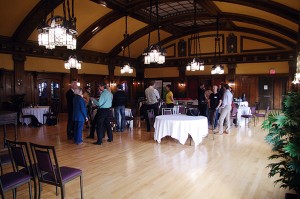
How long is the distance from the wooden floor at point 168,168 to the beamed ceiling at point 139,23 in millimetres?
4135

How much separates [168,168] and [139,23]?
975cm

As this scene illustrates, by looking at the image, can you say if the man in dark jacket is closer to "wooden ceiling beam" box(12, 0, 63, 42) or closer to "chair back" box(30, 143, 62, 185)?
"wooden ceiling beam" box(12, 0, 63, 42)

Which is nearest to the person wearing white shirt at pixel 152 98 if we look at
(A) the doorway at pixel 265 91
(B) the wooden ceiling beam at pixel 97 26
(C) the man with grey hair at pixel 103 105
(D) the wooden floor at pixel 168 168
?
(D) the wooden floor at pixel 168 168

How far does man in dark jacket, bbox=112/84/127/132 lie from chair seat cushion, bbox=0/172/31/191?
4506mm

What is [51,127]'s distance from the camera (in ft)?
29.4

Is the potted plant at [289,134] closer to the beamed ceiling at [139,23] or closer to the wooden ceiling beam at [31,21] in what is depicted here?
the beamed ceiling at [139,23]

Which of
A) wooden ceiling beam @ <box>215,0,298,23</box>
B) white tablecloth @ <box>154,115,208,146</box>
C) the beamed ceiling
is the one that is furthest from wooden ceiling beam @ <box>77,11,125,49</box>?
white tablecloth @ <box>154,115,208,146</box>

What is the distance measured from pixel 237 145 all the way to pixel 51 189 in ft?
14.5

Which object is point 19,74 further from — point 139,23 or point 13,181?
point 13,181

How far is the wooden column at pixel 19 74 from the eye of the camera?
34.2 feet

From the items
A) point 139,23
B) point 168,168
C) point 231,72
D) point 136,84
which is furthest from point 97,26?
point 168,168

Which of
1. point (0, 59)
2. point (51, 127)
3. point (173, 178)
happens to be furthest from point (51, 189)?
point (0, 59)

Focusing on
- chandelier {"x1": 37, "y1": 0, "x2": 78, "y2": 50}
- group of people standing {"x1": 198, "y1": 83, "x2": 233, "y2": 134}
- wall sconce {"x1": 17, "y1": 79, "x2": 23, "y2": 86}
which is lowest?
group of people standing {"x1": 198, "y1": 83, "x2": 233, "y2": 134}

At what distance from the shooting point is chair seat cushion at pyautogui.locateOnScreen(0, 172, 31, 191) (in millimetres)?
2635
